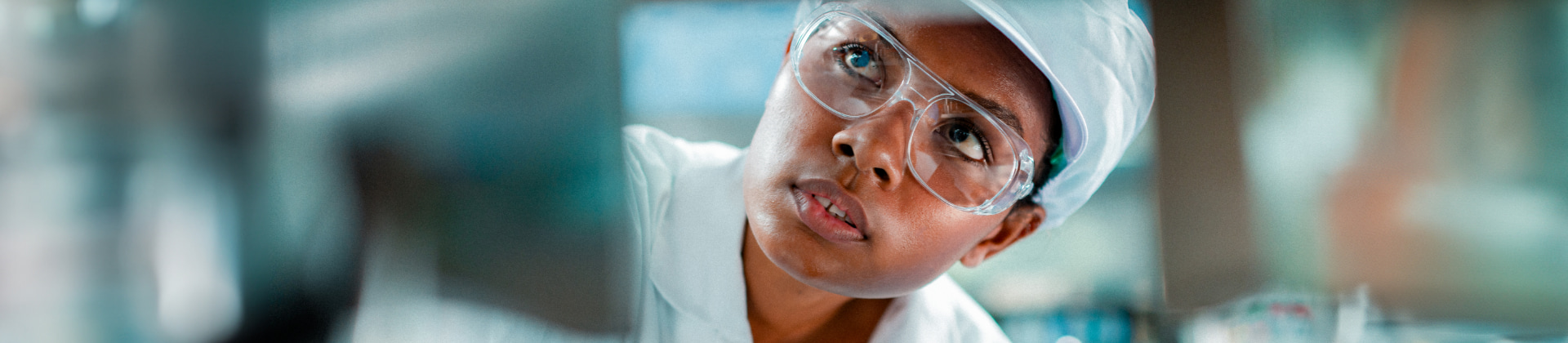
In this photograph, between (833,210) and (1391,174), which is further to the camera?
(1391,174)

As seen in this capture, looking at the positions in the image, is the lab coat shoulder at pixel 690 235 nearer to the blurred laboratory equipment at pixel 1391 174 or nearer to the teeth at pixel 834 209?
the teeth at pixel 834 209

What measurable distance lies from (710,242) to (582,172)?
0.18m

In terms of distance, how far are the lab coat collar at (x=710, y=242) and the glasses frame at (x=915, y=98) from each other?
3.3 inches

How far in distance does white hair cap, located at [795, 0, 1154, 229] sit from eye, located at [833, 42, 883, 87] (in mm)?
54

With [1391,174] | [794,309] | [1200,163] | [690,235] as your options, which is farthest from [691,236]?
[1391,174]

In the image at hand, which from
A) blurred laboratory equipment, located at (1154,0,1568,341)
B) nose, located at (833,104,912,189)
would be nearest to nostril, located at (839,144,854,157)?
nose, located at (833,104,912,189)

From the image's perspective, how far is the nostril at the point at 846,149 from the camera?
431 millimetres

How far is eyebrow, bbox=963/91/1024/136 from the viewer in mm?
437

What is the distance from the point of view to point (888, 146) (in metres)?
0.42

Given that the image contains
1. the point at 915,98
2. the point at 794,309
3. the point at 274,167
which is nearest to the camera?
the point at 274,167

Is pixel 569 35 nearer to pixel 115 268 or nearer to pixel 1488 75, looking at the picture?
pixel 115 268

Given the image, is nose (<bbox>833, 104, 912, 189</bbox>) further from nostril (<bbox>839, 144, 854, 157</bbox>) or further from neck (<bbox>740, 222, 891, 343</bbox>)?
neck (<bbox>740, 222, 891, 343</bbox>)

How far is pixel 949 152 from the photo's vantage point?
431 millimetres

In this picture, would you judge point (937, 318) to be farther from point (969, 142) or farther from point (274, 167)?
point (274, 167)
